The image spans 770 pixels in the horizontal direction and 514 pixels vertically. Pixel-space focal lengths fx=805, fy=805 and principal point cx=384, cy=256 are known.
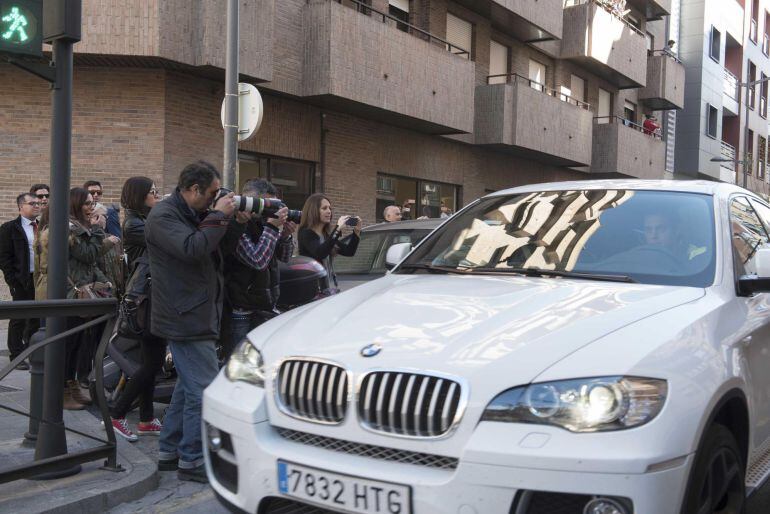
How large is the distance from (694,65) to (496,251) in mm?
31559

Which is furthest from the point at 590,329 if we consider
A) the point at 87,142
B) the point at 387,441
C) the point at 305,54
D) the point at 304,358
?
the point at 305,54

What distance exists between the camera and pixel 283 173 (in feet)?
47.3

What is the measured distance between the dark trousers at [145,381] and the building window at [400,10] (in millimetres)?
12797

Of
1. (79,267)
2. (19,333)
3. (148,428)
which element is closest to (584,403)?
(148,428)

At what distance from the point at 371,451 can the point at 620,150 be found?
73.8 feet

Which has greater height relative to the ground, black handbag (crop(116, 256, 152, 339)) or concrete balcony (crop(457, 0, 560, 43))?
concrete balcony (crop(457, 0, 560, 43))

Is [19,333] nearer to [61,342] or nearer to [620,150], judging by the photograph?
[61,342]

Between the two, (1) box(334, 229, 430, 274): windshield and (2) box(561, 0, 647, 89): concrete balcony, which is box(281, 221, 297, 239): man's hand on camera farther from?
(2) box(561, 0, 647, 89): concrete balcony

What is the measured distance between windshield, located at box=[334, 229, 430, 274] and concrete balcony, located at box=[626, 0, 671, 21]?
883 inches

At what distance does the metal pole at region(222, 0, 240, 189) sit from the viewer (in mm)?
9367

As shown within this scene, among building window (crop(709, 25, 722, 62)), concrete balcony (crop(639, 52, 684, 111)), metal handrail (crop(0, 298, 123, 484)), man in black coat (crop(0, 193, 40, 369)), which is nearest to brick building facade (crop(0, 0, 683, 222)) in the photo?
man in black coat (crop(0, 193, 40, 369))

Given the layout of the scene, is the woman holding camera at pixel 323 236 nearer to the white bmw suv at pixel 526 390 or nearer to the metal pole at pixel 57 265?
the metal pole at pixel 57 265

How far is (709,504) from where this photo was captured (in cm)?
274

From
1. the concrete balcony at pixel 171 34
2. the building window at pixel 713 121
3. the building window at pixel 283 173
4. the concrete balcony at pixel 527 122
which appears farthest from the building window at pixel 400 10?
the building window at pixel 713 121
